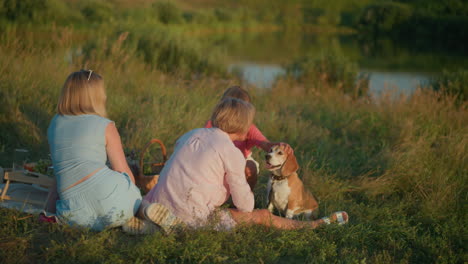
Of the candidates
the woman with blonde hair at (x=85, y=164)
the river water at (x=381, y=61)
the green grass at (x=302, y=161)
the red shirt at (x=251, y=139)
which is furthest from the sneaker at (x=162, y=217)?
the river water at (x=381, y=61)

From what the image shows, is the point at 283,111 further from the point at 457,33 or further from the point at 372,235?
the point at 457,33

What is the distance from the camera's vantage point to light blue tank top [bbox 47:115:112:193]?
10.3ft

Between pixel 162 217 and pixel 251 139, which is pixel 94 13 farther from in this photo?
pixel 162 217

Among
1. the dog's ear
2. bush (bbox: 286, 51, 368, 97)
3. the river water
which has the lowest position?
the river water

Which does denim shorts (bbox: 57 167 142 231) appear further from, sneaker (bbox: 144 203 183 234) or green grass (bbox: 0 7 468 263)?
sneaker (bbox: 144 203 183 234)

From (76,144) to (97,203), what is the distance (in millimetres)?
485

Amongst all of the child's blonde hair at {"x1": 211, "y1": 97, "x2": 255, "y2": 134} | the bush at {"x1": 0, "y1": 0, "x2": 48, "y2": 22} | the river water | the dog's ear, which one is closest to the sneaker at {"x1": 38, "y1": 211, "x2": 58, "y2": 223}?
the child's blonde hair at {"x1": 211, "y1": 97, "x2": 255, "y2": 134}

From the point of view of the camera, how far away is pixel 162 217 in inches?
125

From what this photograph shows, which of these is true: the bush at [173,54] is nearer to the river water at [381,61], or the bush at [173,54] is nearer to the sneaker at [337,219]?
the river water at [381,61]

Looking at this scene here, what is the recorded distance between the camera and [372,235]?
3736 mm

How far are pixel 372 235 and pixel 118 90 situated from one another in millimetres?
5096

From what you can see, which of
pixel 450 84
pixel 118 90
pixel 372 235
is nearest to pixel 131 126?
pixel 118 90

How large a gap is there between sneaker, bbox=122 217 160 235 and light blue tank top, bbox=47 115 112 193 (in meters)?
0.53

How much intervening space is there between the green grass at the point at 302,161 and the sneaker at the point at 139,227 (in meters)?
0.08
